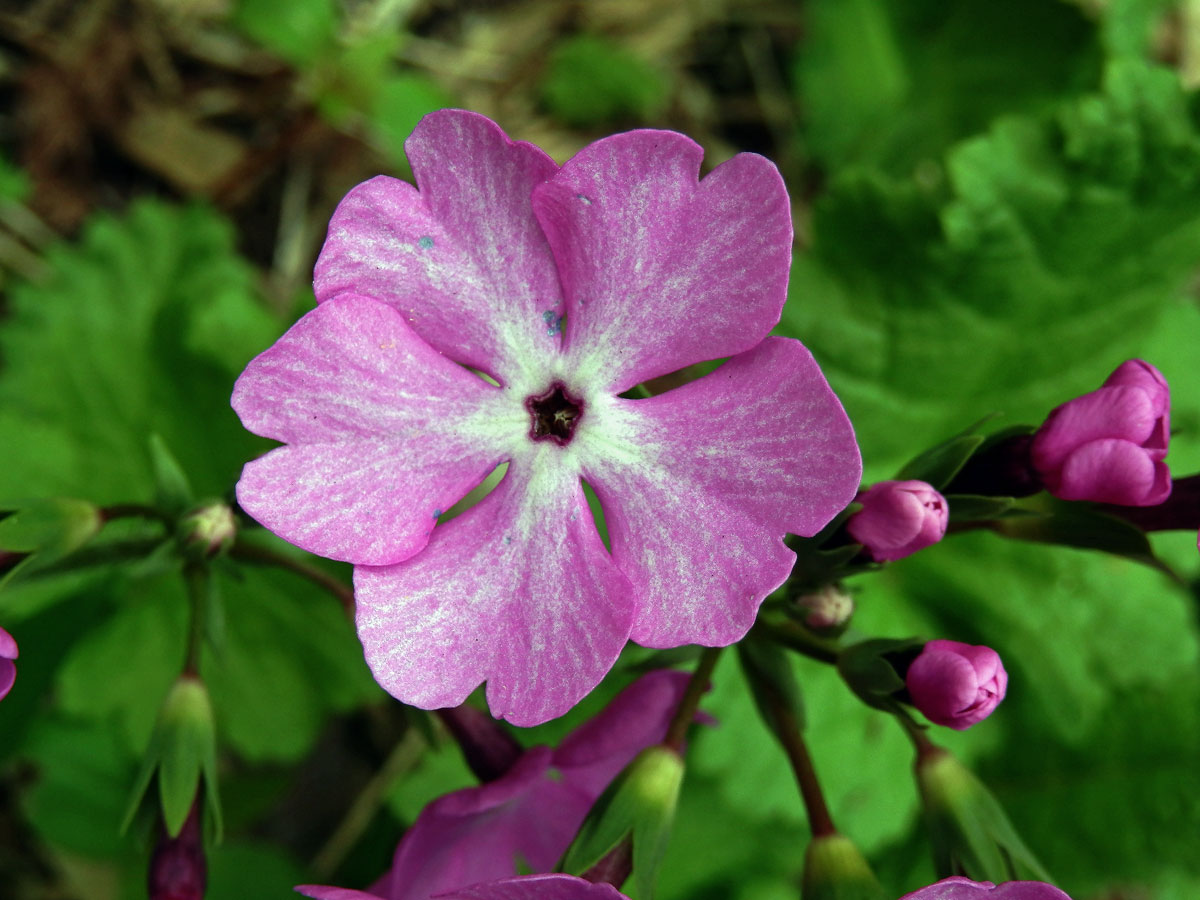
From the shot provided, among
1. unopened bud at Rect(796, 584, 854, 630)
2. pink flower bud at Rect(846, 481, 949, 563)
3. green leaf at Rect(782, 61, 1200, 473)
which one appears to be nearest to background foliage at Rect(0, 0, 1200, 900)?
green leaf at Rect(782, 61, 1200, 473)

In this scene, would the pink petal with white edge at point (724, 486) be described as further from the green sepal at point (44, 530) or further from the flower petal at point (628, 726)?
the green sepal at point (44, 530)

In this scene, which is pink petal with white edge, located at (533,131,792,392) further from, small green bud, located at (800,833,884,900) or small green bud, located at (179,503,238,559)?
small green bud, located at (800,833,884,900)

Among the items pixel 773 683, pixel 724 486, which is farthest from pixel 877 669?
pixel 724 486

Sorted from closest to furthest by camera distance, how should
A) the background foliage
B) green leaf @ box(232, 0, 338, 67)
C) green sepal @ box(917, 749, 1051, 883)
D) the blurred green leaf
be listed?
green sepal @ box(917, 749, 1051, 883) < the background foliage < green leaf @ box(232, 0, 338, 67) < the blurred green leaf

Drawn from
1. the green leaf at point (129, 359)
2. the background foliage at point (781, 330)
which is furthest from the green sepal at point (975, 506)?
the green leaf at point (129, 359)

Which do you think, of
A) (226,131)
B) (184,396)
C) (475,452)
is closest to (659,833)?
(475,452)

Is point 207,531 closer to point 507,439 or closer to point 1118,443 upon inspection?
point 507,439

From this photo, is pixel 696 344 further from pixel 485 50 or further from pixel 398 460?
pixel 485 50
